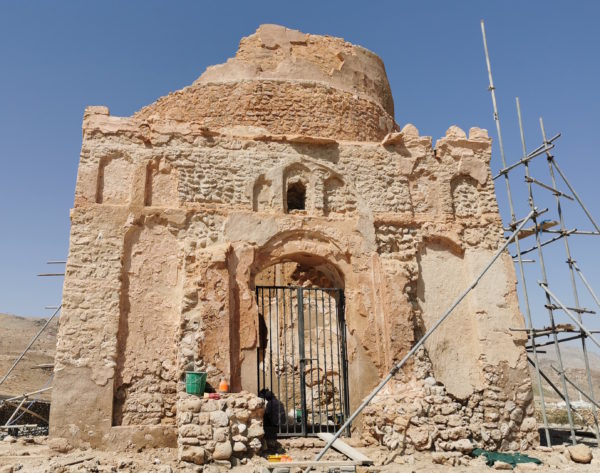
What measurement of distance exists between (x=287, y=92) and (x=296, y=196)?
227cm

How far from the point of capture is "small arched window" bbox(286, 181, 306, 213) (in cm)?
905

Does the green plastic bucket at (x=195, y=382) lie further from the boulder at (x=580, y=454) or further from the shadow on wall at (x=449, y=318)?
the boulder at (x=580, y=454)

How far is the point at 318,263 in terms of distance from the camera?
355 inches

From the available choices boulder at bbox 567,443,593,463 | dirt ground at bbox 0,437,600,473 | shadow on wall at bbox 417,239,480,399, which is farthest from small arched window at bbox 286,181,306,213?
boulder at bbox 567,443,593,463

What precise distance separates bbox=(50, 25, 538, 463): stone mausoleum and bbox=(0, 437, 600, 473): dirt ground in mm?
226

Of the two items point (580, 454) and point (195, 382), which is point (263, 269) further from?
point (580, 454)

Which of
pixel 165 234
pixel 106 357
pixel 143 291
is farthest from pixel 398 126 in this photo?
pixel 106 357

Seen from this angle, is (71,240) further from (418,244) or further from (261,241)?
(418,244)

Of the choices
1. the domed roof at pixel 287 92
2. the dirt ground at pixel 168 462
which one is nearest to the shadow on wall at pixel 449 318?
the dirt ground at pixel 168 462

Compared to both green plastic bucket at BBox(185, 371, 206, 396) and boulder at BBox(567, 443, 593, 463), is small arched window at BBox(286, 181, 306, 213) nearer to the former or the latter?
green plastic bucket at BBox(185, 371, 206, 396)

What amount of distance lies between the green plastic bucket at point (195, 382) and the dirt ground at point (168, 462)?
2.87 ft

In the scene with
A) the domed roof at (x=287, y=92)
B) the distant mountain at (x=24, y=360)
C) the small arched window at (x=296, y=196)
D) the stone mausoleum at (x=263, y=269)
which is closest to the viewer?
the stone mausoleum at (x=263, y=269)

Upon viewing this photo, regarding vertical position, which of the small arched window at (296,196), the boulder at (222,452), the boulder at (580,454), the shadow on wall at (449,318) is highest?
the small arched window at (296,196)

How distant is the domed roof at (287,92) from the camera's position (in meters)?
9.96
